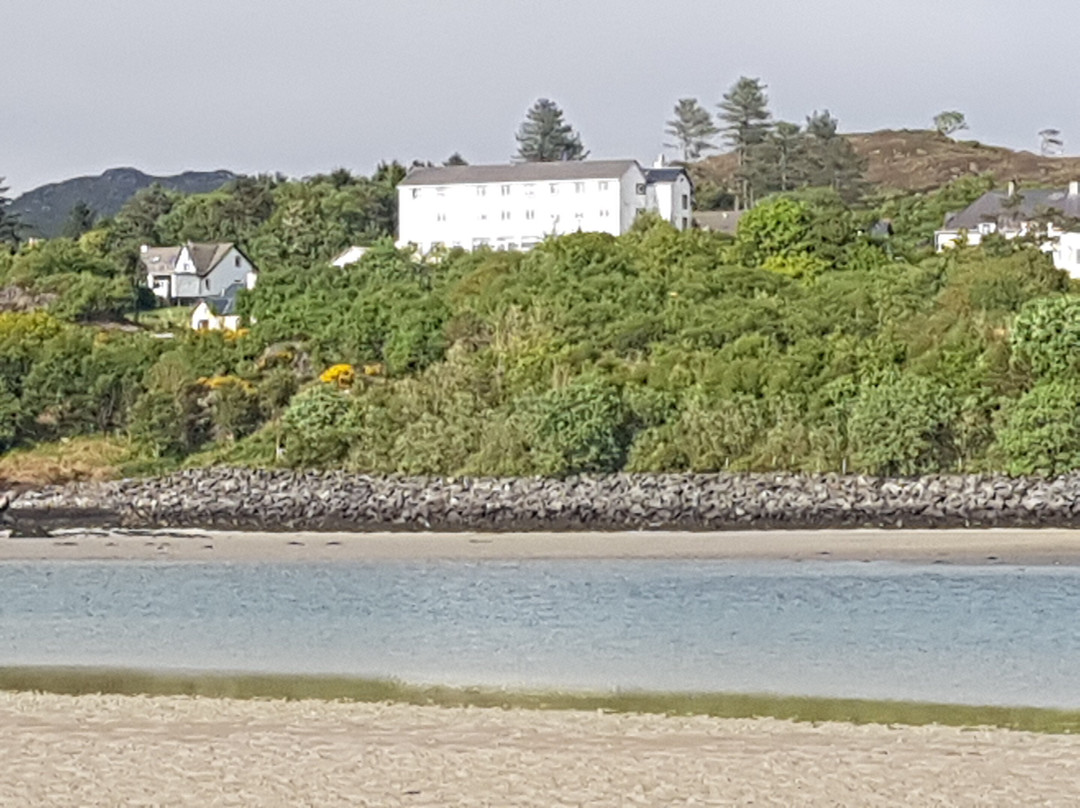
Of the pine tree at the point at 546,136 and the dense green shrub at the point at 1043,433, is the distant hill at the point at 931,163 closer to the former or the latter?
the pine tree at the point at 546,136

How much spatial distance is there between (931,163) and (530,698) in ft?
400

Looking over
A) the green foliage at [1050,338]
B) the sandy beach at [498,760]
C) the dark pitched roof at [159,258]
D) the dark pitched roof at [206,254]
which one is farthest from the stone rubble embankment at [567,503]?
the dark pitched roof at [159,258]

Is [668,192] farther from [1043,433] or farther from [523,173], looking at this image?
[1043,433]

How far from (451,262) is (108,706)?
44362 millimetres

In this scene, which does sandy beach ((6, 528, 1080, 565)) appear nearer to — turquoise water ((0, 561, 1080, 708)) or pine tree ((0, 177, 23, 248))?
turquoise water ((0, 561, 1080, 708))

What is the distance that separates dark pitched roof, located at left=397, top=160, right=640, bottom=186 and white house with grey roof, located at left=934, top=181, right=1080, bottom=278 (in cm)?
1385

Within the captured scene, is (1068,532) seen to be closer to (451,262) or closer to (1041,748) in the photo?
(1041,748)

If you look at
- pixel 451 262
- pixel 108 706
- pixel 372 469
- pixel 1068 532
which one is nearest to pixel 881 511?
pixel 1068 532

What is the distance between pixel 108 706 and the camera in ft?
48.5

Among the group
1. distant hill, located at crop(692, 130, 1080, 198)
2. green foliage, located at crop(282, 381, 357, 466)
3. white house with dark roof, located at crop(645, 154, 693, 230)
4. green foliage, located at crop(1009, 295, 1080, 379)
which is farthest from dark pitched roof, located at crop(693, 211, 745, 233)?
green foliage, located at crop(282, 381, 357, 466)

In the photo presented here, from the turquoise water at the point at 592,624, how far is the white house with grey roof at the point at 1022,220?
36.6 m

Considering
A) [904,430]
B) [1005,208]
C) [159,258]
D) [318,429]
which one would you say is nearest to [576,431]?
[904,430]

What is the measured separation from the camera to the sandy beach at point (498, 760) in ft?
34.8

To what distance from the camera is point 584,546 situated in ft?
99.2
